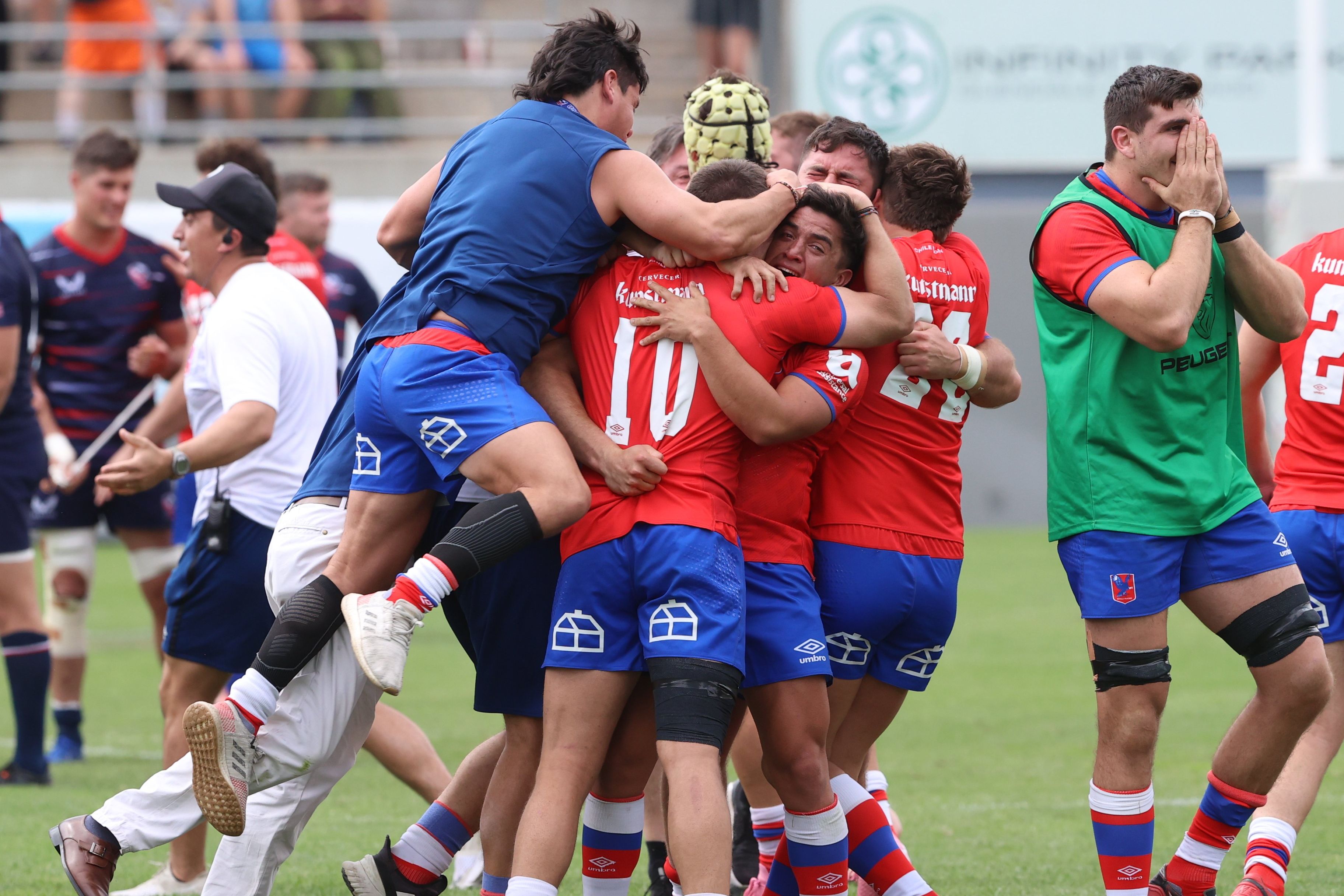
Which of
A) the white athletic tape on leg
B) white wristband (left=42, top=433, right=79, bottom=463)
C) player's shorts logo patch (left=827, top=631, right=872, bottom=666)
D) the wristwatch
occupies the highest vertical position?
the wristwatch

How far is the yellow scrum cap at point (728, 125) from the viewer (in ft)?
16.6

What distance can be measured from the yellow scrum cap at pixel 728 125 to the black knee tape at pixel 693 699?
1809 millimetres

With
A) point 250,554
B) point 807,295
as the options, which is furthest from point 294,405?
point 807,295

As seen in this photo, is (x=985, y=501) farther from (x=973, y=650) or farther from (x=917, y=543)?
(x=917, y=543)

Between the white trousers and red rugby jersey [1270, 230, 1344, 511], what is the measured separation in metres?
3.22

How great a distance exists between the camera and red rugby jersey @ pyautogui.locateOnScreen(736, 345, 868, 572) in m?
4.24

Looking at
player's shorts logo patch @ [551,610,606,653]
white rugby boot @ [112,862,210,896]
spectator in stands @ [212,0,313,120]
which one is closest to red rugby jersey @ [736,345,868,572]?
player's shorts logo patch @ [551,610,606,653]

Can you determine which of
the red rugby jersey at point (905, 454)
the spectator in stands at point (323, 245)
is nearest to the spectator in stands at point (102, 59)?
the spectator in stands at point (323, 245)

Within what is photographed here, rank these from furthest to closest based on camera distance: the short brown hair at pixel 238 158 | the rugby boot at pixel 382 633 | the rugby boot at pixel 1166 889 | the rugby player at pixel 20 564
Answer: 1. the rugby player at pixel 20 564
2. the short brown hair at pixel 238 158
3. the rugby boot at pixel 1166 889
4. the rugby boot at pixel 382 633

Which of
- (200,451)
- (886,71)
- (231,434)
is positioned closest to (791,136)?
(231,434)

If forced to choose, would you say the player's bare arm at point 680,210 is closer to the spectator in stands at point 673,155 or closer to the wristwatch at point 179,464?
the spectator in stands at point 673,155

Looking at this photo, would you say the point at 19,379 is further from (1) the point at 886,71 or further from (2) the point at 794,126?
(1) the point at 886,71

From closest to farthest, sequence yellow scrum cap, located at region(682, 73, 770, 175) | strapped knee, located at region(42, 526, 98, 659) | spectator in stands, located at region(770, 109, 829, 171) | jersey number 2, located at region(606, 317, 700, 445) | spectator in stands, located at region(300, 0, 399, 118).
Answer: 1. jersey number 2, located at region(606, 317, 700, 445)
2. yellow scrum cap, located at region(682, 73, 770, 175)
3. spectator in stands, located at region(770, 109, 829, 171)
4. strapped knee, located at region(42, 526, 98, 659)
5. spectator in stands, located at region(300, 0, 399, 118)

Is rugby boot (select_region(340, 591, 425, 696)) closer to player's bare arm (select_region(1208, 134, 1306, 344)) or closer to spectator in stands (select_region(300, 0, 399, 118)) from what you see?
player's bare arm (select_region(1208, 134, 1306, 344))
